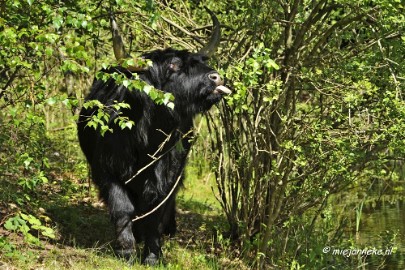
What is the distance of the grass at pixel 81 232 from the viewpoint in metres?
7.15

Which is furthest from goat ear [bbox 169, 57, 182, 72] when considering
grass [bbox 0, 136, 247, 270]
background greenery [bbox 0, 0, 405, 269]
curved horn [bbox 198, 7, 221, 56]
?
grass [bbox 0, 136, 247, 270]

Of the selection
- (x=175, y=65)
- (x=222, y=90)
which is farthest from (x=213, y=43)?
(x=222, y=90)

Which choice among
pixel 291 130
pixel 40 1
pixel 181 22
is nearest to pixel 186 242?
pixel 291 130

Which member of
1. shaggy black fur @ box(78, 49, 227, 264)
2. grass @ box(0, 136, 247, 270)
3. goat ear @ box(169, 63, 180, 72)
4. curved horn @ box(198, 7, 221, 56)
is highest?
curved horn @ box(198, 7, 221, 56)

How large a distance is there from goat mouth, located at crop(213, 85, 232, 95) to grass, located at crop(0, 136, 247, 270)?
187 centimetres

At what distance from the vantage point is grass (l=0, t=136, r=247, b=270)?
7.15m

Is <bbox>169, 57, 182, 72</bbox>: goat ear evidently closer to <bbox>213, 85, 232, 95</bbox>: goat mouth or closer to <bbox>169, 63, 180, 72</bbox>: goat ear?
<bbox>169, 63, 180, 72</bbox>: goat ear

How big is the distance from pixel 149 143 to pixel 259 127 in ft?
4.21

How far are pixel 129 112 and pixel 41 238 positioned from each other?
168cm

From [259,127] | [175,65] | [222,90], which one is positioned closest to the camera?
[222,90]

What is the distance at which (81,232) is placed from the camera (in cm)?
871

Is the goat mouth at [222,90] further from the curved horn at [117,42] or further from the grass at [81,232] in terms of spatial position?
the grass at [81,232]

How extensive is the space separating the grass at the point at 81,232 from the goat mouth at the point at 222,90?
187 cm

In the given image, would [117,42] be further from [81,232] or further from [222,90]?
[81,232]
